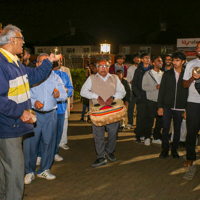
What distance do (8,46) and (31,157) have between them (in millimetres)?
2324

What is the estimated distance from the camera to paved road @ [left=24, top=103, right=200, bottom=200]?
4.61m

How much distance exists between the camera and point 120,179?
5.29 meters

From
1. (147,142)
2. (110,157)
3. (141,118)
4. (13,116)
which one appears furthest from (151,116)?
(13,116)

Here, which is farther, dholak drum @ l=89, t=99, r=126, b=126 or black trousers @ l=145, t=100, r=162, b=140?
black trousers @ l=145, t=100, r=162, b=140

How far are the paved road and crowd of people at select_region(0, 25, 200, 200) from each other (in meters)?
0.26

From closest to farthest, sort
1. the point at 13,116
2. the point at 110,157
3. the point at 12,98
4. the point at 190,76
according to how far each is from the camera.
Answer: the point at 13,116, the point at 12,98, the point at 190,76, the point at 110,157

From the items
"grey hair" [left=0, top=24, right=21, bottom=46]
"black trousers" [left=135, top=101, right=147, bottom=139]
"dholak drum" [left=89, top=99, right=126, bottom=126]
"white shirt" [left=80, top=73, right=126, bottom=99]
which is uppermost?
"grey hair" [left=0, top=24, right=21, bottom=46]

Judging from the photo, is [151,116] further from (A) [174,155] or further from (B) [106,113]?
(B) [106,113]

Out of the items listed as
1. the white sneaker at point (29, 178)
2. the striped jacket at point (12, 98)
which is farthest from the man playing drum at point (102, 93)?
the striped jacket at point (12, 98)

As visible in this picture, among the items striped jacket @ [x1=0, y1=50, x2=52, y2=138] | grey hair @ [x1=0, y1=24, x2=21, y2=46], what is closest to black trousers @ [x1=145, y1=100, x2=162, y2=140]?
striped jacket @ [x1=0, y1=50, x2=52, y2=138]

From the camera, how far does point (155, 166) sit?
19.8 ft

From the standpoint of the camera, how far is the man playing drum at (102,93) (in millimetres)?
6180

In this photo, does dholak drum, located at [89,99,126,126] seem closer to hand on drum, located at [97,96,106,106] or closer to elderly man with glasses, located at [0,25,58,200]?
hand on drum, located at [97,96,106,106]

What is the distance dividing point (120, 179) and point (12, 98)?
270 centimetres
